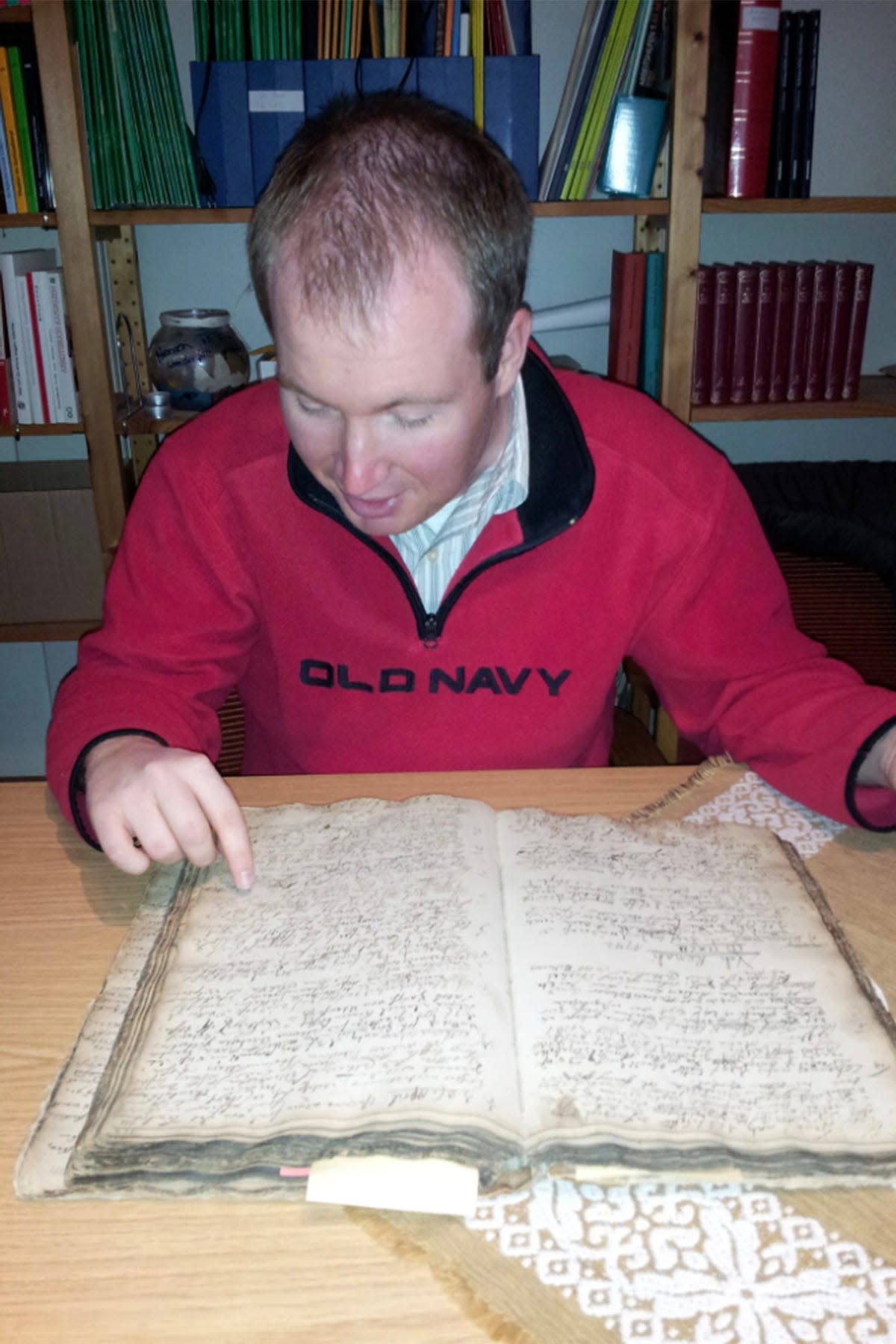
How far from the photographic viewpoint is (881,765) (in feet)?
2.80

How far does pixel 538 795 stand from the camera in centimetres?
92

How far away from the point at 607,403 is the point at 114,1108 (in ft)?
2.87

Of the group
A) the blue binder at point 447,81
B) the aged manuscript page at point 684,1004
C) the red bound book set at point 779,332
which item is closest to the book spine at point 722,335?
the red bound book set at point 779,332

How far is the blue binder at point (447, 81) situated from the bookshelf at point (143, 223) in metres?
0.23

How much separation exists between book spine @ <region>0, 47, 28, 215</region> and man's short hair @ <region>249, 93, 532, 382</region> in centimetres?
124

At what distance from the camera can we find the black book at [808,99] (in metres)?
1.95

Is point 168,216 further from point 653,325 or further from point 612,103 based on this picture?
point 653,325

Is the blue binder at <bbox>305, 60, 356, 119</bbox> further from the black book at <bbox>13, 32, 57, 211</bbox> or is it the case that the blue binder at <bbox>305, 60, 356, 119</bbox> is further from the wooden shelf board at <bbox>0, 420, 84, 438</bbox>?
the wooden shelf board at <bbox>0, 420, 84, 438</bbox>

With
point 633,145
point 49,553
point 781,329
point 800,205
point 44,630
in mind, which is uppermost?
point 633,145

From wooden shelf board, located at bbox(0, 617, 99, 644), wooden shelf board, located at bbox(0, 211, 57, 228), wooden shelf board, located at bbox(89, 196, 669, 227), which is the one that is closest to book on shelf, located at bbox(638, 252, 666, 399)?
wooden shelf board, located at bbox(89, 196, 669, 227)

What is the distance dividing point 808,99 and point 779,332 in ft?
1.35

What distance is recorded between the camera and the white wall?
2213mm

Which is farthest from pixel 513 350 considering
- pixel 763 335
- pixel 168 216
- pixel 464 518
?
pixel 763 335

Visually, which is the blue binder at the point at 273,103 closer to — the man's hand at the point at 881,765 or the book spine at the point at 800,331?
the book spine at the point at 800,331
